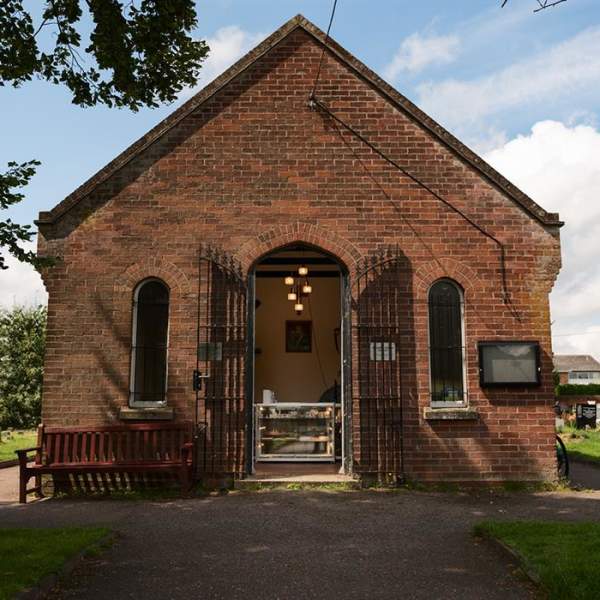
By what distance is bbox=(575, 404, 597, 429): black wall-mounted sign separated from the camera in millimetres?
23531

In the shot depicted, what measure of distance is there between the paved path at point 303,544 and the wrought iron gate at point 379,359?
0.74 metres

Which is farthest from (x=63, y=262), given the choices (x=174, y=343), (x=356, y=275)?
(x=356, y=275)

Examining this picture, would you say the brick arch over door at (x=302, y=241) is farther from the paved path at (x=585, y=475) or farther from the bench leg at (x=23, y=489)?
the paved path at (x=585, y=475)

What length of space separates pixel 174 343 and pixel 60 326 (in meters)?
1.88

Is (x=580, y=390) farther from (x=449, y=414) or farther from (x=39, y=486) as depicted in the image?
(x=39, y=486)

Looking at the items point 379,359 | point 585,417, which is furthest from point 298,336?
point 585,417

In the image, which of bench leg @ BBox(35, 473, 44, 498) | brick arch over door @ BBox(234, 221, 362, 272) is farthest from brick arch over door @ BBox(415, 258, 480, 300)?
bench leg @ BBox(35, 473, 44, 498)

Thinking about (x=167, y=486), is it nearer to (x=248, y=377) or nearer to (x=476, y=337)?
(x=248, y=377)

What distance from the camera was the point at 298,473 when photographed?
34.9 feet

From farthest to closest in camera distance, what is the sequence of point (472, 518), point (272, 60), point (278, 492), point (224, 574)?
point (272, 60) < point (278, 492) < point (472, 518) < point (224, 574)

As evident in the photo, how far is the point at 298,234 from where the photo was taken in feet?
34.9

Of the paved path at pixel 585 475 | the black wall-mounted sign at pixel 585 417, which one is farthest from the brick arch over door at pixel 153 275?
the black wall-mounted sign at pixel 585 417

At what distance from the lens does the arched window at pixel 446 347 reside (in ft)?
34.3

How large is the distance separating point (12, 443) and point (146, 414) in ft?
36.3
